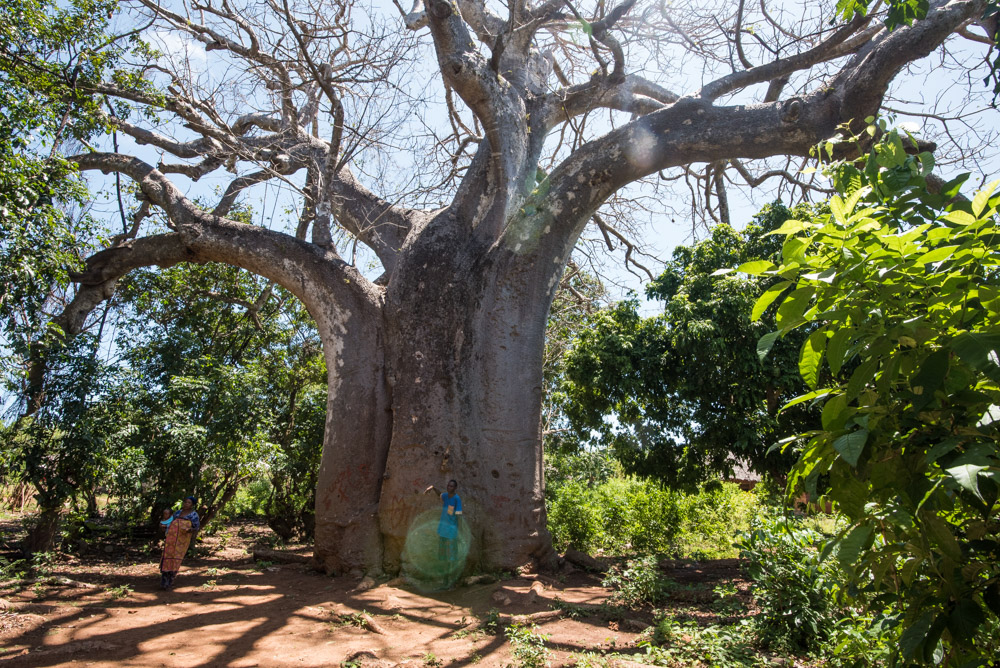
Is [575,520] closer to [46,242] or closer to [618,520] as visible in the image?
[618,520]

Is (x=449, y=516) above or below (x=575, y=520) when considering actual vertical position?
above

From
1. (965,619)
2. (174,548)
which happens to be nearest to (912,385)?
(965,619)

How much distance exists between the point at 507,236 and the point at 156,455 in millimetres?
4860

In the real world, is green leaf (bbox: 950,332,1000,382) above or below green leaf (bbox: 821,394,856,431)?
above

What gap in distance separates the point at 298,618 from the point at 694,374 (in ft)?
14.1

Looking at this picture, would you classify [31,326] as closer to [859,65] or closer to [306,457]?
[306,457]

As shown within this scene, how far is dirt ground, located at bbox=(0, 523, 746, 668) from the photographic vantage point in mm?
3535

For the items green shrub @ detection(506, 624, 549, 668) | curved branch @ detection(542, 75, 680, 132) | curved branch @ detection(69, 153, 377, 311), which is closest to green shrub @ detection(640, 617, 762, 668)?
green shrub @ detection(506, 624, 549, 668)

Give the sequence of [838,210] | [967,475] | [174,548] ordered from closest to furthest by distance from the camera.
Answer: [967,475] < [838,210] < [174,548]

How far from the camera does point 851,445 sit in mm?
1263

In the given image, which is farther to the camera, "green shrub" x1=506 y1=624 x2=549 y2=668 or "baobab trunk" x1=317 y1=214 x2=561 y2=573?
"baobab trunk" x1=317 y1=214 x2=561 y2=573

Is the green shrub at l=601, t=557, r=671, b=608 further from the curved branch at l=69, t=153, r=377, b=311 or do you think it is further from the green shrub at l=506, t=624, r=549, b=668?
the curved branch at l=69, t=153, r=377, b=311

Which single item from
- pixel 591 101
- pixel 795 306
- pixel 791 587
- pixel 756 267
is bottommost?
pixel 791 587

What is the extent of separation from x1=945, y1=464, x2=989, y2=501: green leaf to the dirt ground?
253cm
